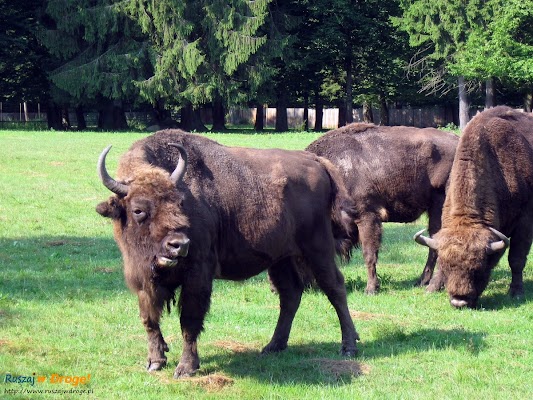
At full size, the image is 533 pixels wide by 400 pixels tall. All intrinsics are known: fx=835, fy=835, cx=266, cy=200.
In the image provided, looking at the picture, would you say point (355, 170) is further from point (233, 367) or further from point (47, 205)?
point (47, 205)

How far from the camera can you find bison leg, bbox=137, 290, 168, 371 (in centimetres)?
780

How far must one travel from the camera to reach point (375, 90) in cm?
6338

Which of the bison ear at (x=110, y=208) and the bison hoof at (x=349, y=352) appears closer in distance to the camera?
the bison ear at (x=110, y=208)

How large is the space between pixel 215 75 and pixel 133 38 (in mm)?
6221

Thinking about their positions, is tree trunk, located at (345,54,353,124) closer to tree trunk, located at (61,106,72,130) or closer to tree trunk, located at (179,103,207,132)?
tree trunk, located at (179,103,207,132)

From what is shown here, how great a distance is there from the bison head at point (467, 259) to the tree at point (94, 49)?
137ft

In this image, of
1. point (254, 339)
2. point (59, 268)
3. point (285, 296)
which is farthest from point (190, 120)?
point (285, 296)

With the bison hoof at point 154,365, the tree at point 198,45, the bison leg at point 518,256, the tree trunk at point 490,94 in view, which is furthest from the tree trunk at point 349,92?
the bison hoof at point 154,365

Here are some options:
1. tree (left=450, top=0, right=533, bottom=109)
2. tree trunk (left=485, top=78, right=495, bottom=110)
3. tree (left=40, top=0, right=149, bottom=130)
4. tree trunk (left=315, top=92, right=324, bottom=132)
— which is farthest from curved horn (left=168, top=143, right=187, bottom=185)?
tree trunk (left=315, top=92, right=324, bottom=132)

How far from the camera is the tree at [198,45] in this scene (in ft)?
166

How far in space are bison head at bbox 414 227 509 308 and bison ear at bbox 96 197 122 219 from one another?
206 inches

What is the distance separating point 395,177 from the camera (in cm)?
1309

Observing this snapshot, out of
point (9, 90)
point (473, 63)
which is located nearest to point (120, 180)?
point (473, 63)

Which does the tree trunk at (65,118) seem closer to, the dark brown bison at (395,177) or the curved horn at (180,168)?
the dark brown bison at (395,177)
